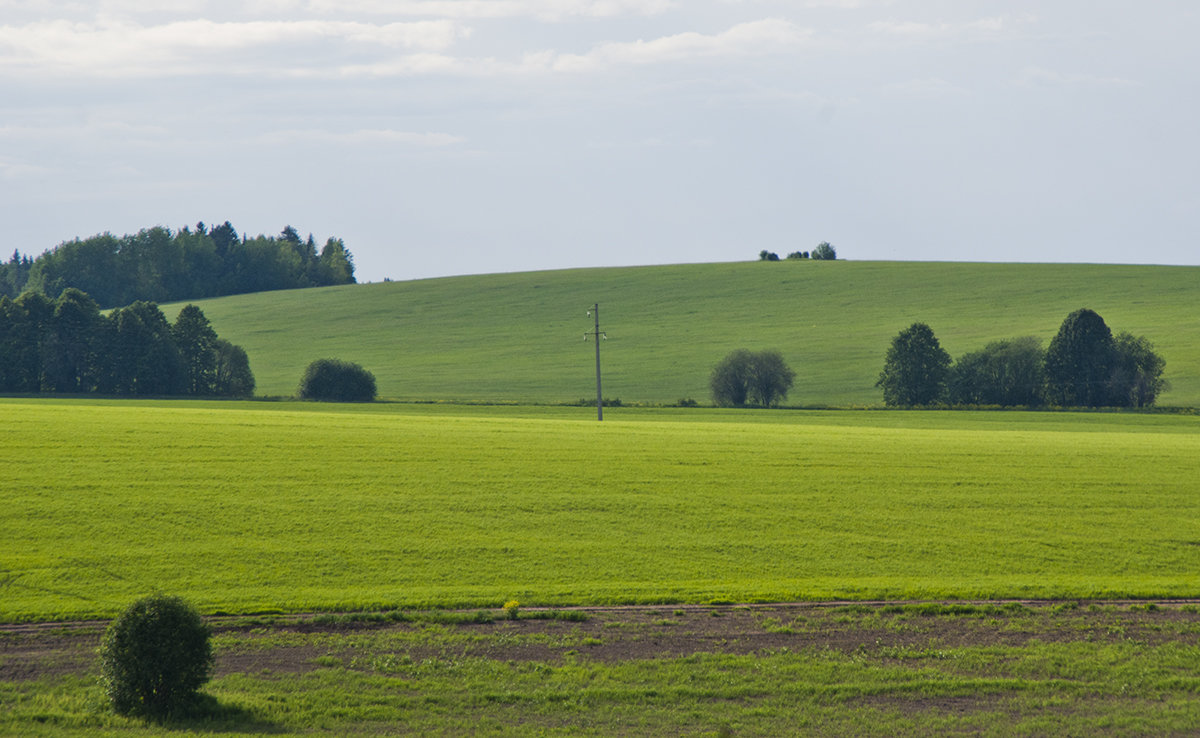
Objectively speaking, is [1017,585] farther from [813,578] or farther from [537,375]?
[537,375]

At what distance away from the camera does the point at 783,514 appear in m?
21.8

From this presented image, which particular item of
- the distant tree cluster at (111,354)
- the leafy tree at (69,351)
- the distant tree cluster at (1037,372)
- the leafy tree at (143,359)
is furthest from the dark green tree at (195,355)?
the distant tree cluster at (1037,372)

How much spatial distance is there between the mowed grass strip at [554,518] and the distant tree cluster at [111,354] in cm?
3872

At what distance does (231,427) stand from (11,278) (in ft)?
549

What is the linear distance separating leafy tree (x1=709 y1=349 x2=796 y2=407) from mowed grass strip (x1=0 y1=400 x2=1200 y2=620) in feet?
102

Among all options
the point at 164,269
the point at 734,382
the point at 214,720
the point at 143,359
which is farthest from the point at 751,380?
the point at 164,269

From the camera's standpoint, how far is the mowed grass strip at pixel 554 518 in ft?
54.3

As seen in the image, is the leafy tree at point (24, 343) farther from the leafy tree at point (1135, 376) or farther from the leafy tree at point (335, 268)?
the leafy tree at point (335, 268)

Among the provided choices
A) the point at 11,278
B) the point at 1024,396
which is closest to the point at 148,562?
the point at 1024,396

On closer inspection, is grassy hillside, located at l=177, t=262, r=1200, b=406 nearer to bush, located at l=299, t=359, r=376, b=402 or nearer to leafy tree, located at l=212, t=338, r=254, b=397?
leafy tree, located at l=212, t=338, r=254, b=397

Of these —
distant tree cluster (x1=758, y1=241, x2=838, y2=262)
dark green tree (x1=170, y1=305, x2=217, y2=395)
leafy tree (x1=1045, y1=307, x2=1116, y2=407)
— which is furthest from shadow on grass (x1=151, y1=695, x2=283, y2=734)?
distant tree cluster (x1=758, y1=241, x2=838, y2=262)

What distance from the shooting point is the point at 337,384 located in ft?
213

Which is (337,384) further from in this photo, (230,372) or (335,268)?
(335,268)

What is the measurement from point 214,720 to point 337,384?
55.5 metres
